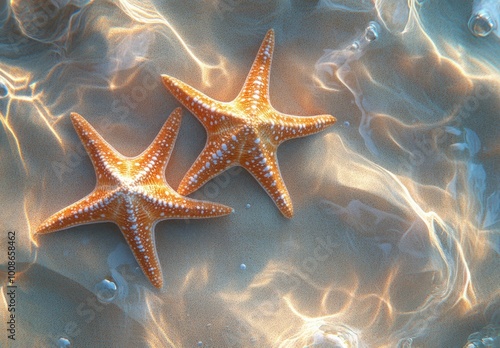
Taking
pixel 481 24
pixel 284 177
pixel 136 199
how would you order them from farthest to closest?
1. pixel 481 24
2. pixel 284 177
3. pixel 136 199

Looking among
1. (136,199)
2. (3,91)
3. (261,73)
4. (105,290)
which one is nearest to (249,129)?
(261,73)

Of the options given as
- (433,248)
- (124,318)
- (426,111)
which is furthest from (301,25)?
(124,318)

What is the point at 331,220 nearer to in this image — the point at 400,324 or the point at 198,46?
the point at 400,324

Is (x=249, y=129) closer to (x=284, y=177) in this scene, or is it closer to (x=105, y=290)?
(x=284, y=177)

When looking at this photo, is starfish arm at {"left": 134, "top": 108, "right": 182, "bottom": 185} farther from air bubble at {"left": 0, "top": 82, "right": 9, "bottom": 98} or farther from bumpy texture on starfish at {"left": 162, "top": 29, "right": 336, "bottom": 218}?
air bubble at {"left": 0, "top": 82, "right": 9, "bottom": 98}

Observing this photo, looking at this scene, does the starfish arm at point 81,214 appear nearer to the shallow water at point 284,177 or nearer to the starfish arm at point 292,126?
the shallow water at point 284,177

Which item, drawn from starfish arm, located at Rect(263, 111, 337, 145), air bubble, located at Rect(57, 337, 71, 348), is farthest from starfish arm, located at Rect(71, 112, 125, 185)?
air bubble, located at Rect(57, 337, 71, 348)
